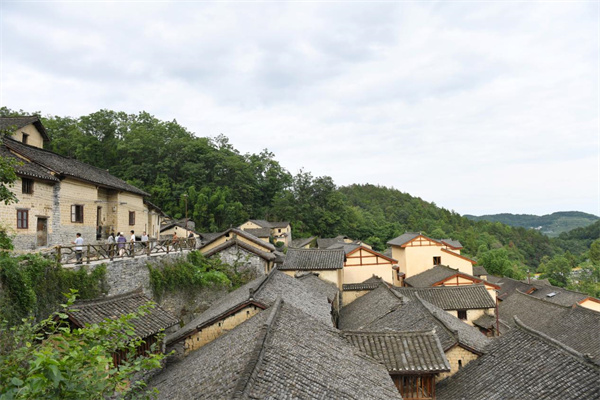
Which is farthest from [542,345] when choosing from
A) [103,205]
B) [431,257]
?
[431,257]

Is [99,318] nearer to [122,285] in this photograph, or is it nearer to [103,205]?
[122,285]

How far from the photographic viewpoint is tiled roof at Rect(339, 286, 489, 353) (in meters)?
14.1

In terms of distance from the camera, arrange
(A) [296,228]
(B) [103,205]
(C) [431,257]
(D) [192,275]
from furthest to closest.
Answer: (A) [296,228] < (C) [431,257] < (B) [103,205] < (D) [192,275]

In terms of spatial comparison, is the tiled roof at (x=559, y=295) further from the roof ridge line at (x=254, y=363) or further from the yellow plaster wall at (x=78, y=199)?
the yellow plaster wall at (x=78, y=199)

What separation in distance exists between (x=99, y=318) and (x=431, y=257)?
115 feet

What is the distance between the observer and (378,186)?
143 m

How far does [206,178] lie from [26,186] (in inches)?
1651

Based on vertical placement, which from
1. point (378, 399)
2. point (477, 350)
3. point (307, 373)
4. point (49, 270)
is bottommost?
point (477, 350)

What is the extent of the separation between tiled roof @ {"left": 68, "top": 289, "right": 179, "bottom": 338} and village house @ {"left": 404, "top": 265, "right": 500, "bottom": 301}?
23.1 metres

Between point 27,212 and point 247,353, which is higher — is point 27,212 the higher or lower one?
the higher one

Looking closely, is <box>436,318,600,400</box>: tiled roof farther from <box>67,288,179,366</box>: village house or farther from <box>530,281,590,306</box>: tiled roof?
<box>530,281,590,306</box>: tiled roof

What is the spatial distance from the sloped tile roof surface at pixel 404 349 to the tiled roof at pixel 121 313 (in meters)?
6.26

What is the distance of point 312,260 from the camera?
28062 mm

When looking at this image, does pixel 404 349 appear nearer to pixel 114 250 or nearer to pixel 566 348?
pixel 566 348
